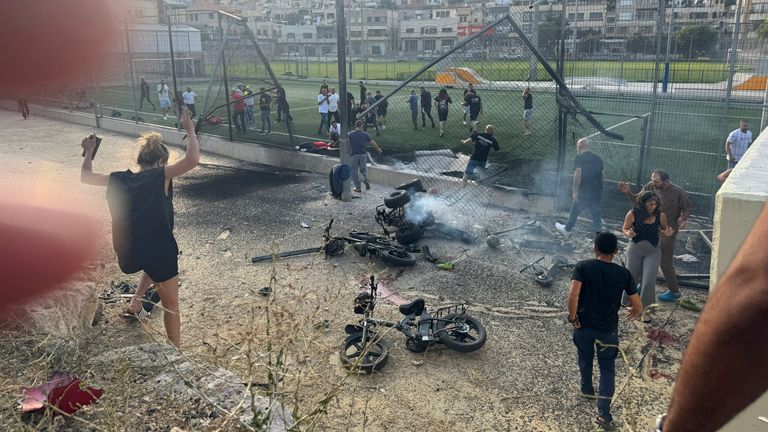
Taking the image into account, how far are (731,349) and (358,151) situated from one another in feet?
34.3

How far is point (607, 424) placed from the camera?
4328mm

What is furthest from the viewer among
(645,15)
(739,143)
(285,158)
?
(285,158)

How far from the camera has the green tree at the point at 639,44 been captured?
1160cm

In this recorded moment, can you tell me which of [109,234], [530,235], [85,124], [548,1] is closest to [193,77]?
[85,124]

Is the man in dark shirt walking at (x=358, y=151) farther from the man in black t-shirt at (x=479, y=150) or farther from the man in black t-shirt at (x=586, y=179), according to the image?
the man in black t-shirt at (x=586, y=179)

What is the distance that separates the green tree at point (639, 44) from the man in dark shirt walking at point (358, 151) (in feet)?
19.7

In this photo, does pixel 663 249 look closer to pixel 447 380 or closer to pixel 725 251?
pixel 447 380

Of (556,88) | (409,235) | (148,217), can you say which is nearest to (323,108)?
(556,88)

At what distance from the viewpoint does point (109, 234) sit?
894cm

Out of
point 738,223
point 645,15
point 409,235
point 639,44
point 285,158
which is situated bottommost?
point 409,235

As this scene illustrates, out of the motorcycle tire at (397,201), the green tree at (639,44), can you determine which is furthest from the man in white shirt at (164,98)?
the green tree at (639,44)

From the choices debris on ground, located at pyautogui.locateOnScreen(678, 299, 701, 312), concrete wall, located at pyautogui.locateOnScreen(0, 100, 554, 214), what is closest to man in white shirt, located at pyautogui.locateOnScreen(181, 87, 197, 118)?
concrete wall, located at pyautogui.locateOnScreen(0, 100, 554, 214)

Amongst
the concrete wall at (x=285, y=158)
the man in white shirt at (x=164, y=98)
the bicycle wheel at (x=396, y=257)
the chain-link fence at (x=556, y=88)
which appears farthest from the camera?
the man in white shirt at (x=164, y=98)

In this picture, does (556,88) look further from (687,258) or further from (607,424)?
(607,424)
